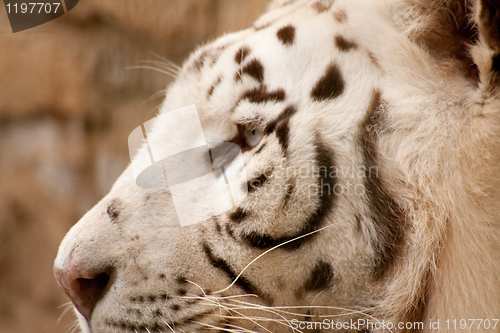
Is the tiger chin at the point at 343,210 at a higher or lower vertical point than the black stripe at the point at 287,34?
lower

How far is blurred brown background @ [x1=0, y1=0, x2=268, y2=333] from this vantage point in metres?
1.58

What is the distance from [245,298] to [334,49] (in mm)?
417

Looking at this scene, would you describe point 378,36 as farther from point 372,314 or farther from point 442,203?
Answer: point 372,314

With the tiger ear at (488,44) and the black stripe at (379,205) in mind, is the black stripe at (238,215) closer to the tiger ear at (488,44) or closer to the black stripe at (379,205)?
the black stripe at (379,205)

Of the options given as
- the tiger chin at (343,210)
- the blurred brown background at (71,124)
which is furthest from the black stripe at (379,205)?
the blurred brown background at (71,124)

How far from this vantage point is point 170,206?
0.71m

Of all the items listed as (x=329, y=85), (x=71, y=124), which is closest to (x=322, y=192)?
(x=329, y=85)

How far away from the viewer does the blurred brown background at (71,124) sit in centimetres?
158

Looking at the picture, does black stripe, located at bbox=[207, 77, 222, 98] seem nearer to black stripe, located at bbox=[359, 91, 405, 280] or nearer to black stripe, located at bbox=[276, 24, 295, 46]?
black stripe, located at bbox=[276, 24, 295, 46]

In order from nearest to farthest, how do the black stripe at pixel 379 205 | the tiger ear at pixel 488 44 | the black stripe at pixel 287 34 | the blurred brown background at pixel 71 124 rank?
the tiger ear at pixel 488 44 < the black stripe at pixel 379 205 < the black stripe at pixel 287 34 < the blurred brown background at pixel 71 124

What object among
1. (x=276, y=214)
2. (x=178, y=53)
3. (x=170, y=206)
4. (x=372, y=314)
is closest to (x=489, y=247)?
(x=372, y=314)

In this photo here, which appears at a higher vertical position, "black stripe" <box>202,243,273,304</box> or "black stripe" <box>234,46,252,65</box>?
"black stripe" <box>234,46,252,65</box>

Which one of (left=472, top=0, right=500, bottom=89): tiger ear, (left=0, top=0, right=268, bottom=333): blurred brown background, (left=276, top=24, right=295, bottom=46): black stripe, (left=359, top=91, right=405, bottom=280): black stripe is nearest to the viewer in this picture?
(left=472, top=0, right=500, bottom=89): tiger ear

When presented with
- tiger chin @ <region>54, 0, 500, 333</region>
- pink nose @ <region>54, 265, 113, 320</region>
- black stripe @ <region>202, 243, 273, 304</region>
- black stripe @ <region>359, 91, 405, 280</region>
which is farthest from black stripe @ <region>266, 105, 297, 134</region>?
pink nose @ <region>54, 265, 113, 320</region>
